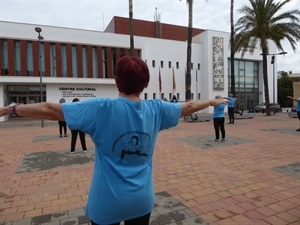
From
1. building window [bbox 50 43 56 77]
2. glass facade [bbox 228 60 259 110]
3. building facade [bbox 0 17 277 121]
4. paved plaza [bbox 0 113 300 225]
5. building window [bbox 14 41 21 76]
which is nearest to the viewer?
paved plaza [bbox 0 113 300 225]

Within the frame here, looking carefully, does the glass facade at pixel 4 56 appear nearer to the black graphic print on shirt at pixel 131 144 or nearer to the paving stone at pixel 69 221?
the paving stone at pixel 69 221

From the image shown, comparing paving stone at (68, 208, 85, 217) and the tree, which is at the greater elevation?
the tree

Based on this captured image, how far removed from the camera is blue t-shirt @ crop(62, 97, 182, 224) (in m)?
1.58

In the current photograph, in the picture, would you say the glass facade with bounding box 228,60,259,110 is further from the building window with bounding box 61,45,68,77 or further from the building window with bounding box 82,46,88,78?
the building window with bounding box 61,45,68,77

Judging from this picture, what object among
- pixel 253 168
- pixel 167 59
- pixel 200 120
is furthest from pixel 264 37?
pixel 253 168

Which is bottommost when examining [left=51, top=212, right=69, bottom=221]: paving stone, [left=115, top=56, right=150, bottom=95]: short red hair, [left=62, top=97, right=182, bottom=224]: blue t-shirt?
[left=51, top=212, right=69, bottom=221]: paving stone

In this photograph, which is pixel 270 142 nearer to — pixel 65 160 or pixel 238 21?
pixel 65 160

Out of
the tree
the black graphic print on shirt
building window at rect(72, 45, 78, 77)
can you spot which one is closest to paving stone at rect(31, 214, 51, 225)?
the black graphic print on shirt

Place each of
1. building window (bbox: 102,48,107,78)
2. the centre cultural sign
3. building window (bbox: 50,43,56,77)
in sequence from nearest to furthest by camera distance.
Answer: building window (bbox: 50,43,56,77)
the centre cultural sign
building window (bbox: 102,48,107,78)

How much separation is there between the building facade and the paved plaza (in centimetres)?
1586

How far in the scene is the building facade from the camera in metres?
27.1

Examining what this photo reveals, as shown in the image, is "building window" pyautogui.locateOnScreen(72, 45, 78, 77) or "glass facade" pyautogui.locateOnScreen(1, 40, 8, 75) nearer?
"glass facade" pyautogui.locateOnScreen(1, 40, 8, 75)

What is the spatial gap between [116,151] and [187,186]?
3.20 metres

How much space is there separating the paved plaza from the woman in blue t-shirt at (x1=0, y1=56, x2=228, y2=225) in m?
1.73
